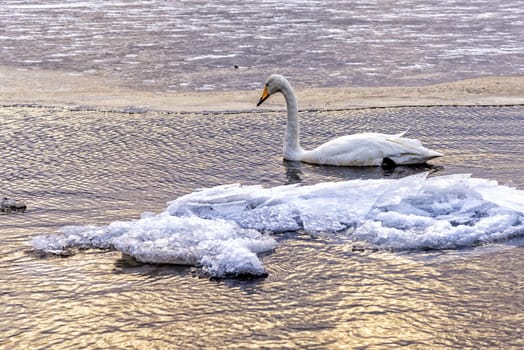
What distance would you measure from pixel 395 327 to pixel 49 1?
95.0 feet

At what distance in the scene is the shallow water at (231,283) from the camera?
5270mm

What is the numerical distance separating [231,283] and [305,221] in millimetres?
1302

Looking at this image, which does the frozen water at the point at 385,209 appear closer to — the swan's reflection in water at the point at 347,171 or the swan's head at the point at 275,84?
the swan's reflection in water at the point at 347,171

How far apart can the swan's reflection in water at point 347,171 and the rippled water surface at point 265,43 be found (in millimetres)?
4805

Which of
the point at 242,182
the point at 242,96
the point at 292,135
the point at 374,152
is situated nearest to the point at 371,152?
the point at 374,152

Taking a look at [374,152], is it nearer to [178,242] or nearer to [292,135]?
[292,135]

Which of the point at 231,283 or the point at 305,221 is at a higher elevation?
the point at 305,221

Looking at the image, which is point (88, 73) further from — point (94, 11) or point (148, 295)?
point (94, 11)

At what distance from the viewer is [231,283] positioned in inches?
238

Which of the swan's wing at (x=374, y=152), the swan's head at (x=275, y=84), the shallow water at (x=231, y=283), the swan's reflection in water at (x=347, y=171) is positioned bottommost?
the shallow water at (x=231, y=283)

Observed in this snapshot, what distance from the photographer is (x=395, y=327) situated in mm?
5344

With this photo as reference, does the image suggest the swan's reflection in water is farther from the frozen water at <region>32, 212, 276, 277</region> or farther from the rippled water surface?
the rippled water surface

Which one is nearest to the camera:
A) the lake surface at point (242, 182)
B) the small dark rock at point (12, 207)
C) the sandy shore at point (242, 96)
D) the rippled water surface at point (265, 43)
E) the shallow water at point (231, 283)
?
the shallow water at point (231, 283)

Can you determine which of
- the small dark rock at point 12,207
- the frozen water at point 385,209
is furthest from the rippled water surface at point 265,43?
the frozen water at point 385,209
